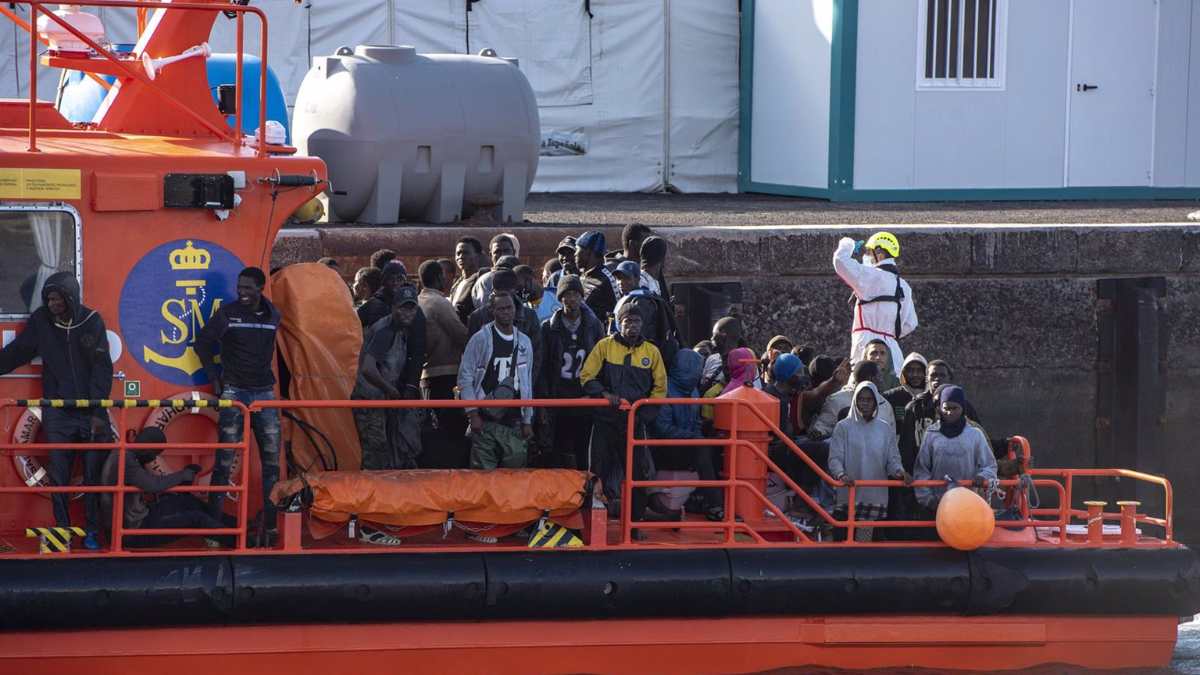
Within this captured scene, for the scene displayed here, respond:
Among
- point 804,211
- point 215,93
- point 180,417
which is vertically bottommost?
point 180,417

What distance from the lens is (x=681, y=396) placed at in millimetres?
7664

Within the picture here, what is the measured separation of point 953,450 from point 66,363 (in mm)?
4162

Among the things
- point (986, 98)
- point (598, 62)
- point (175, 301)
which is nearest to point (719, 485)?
point (175, 301)

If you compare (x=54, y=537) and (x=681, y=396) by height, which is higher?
(x=681, y=396)

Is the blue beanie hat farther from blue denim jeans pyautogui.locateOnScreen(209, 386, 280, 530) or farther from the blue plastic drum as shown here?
the blue plastic drum

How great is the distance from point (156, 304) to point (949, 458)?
384 cm

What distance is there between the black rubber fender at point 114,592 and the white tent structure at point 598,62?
9.85m

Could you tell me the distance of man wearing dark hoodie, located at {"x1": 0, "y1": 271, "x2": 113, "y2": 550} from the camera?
250 inches

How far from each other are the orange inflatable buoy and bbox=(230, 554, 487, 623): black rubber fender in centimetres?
219

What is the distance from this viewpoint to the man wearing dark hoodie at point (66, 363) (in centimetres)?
636

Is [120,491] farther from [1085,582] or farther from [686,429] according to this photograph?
[1085,582]

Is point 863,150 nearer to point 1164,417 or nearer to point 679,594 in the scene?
point 1164,417

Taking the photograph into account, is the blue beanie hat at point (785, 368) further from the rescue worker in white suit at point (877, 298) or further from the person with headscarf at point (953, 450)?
the rescue worker in white suit at point (877, 298)

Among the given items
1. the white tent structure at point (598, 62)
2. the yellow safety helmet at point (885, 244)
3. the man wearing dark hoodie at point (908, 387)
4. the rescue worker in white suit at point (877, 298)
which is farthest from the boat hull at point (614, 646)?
the white tent structure at point (598, 62)
